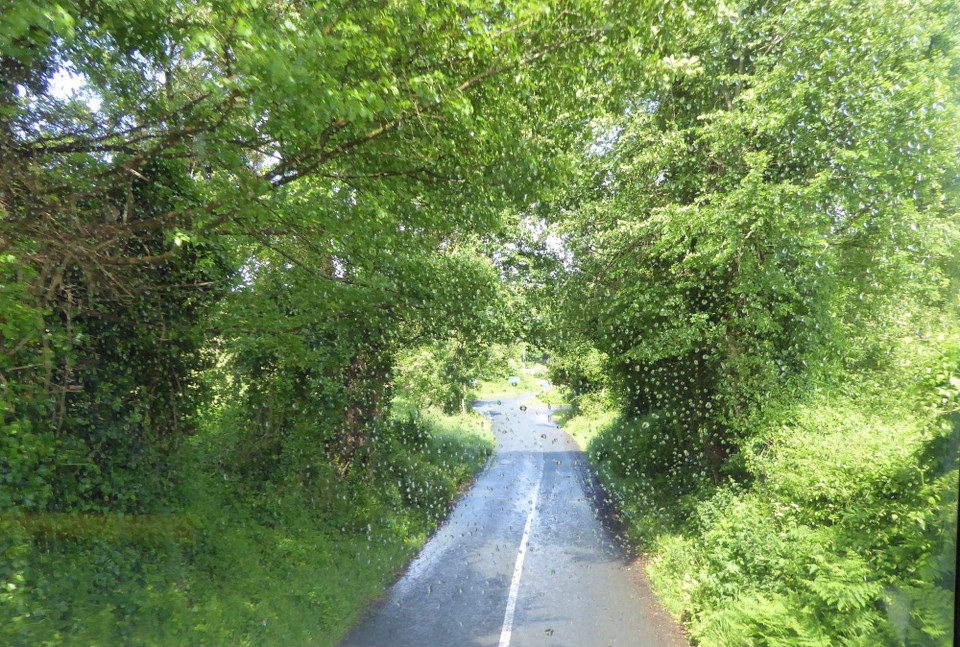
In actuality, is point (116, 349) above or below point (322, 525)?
above

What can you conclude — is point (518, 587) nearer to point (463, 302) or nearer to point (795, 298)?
point (463, 302)

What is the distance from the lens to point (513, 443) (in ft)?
73.2

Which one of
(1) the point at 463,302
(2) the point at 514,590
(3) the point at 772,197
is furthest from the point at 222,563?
(3) the point at 772,197

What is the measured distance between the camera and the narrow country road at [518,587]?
6461 millimetres

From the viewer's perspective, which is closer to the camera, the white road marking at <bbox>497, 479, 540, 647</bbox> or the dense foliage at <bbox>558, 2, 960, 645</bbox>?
the dense foliage at <bbox>558, 2, 960, 645</bbox>

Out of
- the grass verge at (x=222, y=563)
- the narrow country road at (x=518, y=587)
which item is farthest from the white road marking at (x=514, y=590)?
the grass verge at (x=222, y=563)

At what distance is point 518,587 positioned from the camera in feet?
26.4

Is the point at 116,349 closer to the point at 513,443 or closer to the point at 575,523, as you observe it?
the point at 575,523

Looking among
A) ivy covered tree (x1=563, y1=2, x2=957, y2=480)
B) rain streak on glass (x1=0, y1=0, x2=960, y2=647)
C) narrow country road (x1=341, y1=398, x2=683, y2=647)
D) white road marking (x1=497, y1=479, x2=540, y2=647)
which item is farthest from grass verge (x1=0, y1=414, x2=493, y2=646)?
ivy covered tree (x1=563, y1=2, x2=957, y2=480)

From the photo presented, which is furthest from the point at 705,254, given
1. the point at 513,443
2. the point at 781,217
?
the point at 513,443

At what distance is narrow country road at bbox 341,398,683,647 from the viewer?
21.2ft

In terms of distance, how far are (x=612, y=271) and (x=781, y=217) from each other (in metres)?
3.20

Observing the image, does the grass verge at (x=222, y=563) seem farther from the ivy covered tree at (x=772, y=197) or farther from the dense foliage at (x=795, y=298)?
the ivy covered tree at (x=772, y=197)

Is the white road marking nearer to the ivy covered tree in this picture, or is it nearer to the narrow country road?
the narrow country road
